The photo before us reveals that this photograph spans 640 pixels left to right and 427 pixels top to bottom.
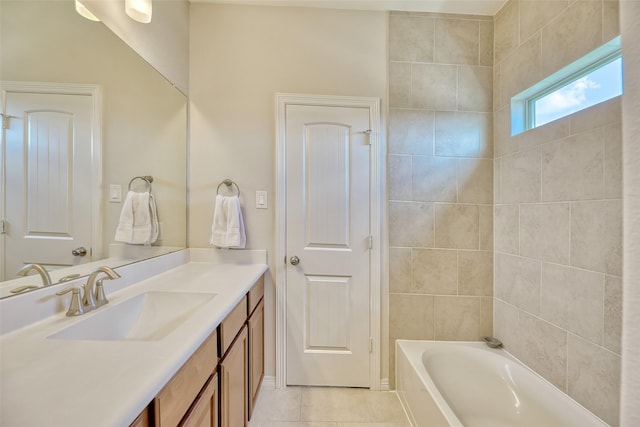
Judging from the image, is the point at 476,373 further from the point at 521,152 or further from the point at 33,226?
the point at 33,226

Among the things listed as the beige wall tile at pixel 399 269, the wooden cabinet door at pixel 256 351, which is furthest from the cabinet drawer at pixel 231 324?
the beige wall tile at pixel 399 269

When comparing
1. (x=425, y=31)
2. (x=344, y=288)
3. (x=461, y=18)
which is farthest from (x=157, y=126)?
(x=461, y=18)

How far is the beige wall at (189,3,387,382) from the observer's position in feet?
5.62

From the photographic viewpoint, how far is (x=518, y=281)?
1509 millimetres

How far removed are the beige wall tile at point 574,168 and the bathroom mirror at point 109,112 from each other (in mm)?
2215

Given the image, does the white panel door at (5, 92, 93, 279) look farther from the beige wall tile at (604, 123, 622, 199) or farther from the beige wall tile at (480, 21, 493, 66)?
the beige wall tile at (480, 21, 493, 66)

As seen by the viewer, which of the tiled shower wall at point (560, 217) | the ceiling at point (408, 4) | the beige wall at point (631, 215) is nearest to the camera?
the beige wall at point (631, 215)

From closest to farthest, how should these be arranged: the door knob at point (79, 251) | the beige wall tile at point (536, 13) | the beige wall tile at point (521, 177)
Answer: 1. the door knob at point (79, 251)
2. the beige wall tile at point (536, 13)
3. the beige wall tile at point (521, 177)

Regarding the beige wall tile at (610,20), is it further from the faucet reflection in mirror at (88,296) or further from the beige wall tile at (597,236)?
the faucet reflection in mirror at (88,296)

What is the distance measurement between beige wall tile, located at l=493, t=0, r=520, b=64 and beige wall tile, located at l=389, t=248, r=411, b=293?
1.53 meters

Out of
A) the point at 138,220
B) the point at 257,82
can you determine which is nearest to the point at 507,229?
the point at 257,82

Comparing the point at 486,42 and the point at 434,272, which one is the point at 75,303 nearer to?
the point at 434,272

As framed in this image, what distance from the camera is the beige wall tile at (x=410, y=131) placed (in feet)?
5.63

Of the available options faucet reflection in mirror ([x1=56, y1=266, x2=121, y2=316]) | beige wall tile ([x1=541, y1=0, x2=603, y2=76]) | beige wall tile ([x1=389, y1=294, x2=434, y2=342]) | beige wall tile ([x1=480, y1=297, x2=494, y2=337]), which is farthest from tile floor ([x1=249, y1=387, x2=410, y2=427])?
beige wall tile ([x1=541, y1=0, x2=603, y2=76])
